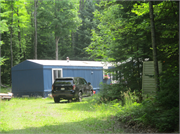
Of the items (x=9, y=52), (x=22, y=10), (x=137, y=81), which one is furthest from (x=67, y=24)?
(x=137, y=81)

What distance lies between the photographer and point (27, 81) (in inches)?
838

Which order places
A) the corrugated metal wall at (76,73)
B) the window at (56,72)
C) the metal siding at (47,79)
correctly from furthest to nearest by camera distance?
the window at (56,72)
the corrugated metal wall at (76,73)
the metal siding at (47,79)

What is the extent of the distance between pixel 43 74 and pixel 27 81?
7.06 feet

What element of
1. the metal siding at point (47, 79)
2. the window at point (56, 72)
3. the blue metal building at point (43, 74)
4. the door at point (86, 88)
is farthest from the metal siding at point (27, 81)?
the door at point (86, 88)

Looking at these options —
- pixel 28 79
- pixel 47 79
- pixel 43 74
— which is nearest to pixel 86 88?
pixel 47 79

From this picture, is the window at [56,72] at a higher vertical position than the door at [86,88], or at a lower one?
higher

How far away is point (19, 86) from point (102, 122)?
1544cm

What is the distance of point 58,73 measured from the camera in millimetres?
21109

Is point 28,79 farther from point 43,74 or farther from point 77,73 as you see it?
point 77,73

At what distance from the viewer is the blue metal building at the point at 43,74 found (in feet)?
66.0

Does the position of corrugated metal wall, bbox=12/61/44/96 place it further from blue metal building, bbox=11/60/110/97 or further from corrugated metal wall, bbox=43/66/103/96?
corrugated metal wall, bbox=43/66/103/96

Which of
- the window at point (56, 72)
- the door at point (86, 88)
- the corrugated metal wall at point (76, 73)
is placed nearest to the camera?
the door at point (86, 88)

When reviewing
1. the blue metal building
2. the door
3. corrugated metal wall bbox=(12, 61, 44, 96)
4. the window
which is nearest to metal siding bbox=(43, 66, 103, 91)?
the blue metal building

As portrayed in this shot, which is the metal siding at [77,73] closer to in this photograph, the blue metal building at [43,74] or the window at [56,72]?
the blue metal building at [43,74]
